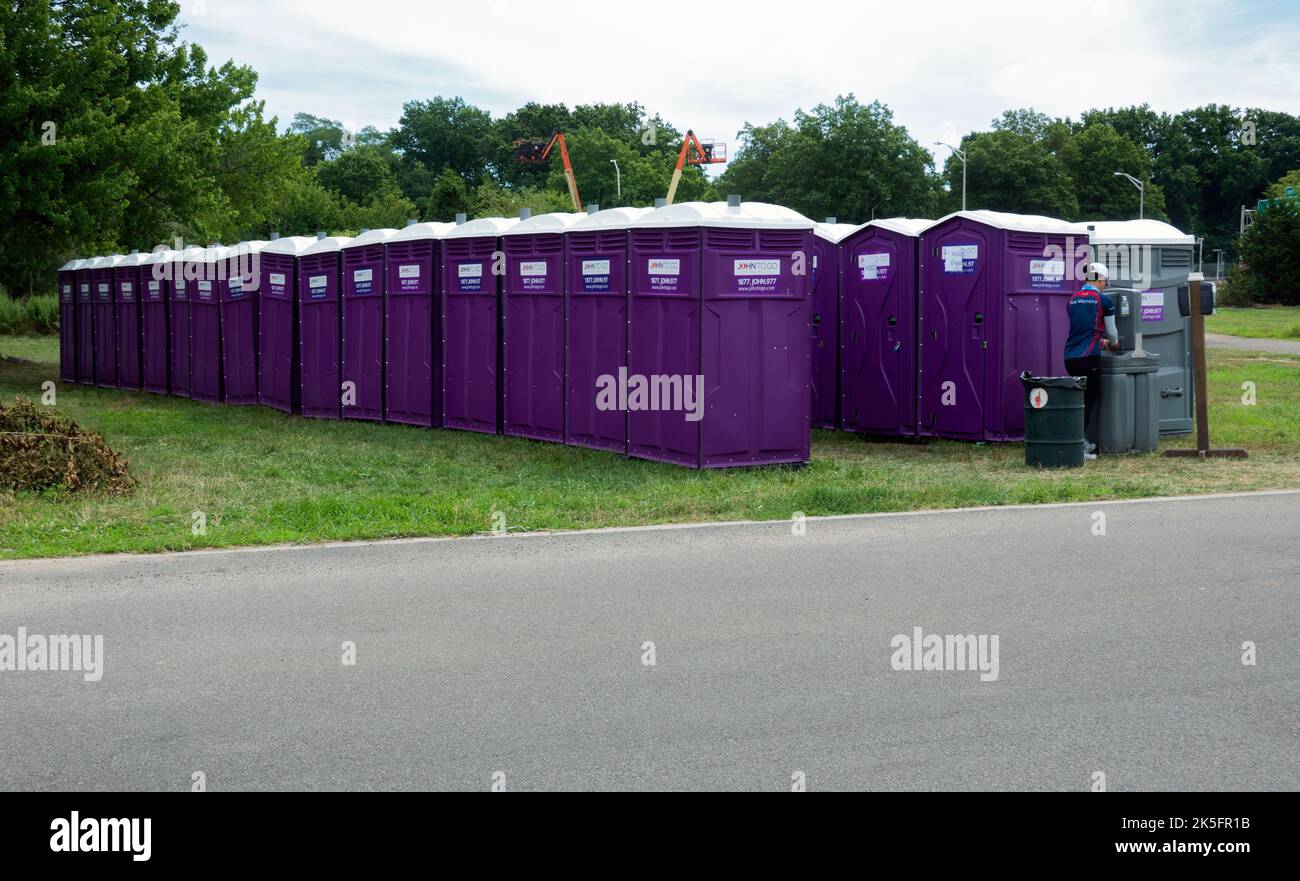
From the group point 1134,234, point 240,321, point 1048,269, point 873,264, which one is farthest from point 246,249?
point 1134,234

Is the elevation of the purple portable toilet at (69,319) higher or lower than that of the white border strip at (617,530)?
higher

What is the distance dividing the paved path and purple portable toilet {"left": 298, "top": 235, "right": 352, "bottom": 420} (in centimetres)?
2350

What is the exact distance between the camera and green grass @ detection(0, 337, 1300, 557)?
10.2 metres

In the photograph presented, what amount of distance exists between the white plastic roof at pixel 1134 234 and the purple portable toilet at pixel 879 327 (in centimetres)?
203

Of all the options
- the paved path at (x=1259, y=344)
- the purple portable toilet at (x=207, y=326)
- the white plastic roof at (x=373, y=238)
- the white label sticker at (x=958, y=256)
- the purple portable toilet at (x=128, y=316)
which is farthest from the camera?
the paved path at (x=1259, y=344)

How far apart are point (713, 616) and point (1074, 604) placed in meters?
1.99

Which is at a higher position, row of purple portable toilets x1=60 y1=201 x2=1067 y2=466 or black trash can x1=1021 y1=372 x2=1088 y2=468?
row of purple portable toilets x1=60 y1=201 x2=1067 y2=466

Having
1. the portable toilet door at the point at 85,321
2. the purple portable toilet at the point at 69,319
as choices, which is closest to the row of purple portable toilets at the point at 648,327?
the portable toilet door at the point at 85,321

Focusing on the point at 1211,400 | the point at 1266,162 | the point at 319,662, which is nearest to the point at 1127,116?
the point at 1266,162

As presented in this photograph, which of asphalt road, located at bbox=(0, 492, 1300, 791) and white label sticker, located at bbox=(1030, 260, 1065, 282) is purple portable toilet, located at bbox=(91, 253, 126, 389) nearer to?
white label sticker, located at bbox=(1030, 260, 1065, 282)

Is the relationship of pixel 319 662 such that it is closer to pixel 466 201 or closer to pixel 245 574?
pixel 245 574

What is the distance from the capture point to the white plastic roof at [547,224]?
15.3 m

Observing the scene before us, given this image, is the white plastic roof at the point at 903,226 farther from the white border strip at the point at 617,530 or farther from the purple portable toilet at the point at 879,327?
the white border strip at the point at 617,530

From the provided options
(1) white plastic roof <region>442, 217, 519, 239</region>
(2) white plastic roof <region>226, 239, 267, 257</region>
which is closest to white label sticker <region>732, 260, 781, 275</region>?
(1) white plastic roof <region>442, 217, 519, 239</region>
